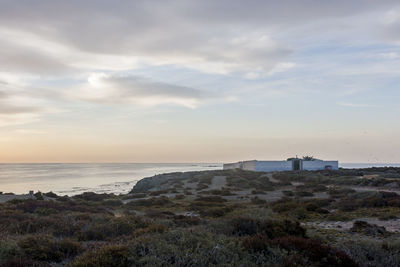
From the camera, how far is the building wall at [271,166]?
57875mm

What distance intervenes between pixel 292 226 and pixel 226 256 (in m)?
3.16

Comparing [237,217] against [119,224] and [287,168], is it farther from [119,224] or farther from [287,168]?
[287,168]

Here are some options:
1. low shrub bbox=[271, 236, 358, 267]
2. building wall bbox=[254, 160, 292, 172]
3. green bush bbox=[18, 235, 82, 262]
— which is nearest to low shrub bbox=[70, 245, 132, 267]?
green bush bbox=[18, 235, 82, 262]

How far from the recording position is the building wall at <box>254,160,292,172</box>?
190 feet

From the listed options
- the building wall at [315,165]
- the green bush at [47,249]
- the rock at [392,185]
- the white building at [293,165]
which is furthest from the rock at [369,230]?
the building wall at [315,165]

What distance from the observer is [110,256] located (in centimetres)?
573

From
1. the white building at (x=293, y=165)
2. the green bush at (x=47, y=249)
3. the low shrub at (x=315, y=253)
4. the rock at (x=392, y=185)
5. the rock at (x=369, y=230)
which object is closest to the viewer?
the low shrub at (x=315, y=253)

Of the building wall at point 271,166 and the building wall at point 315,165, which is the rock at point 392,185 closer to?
the building wall at point 271,166

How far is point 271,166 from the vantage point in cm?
5844

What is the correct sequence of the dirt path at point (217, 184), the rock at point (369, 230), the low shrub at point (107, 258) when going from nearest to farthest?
the low shrub at point (107, 258) < the rock at point (369, 230) < the dirt path at point (217, 184)

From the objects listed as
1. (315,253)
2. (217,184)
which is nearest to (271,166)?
(217,184)

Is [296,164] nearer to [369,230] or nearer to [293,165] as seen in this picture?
[293,165]

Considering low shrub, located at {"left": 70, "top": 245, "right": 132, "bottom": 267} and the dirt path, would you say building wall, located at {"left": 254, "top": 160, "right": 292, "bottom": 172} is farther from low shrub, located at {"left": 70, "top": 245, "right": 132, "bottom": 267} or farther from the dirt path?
low shrub, located at {"left": 70, "top": 245, "right": 132, "bottom": 267}

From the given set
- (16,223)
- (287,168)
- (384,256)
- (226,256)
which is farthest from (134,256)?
(287,168)
